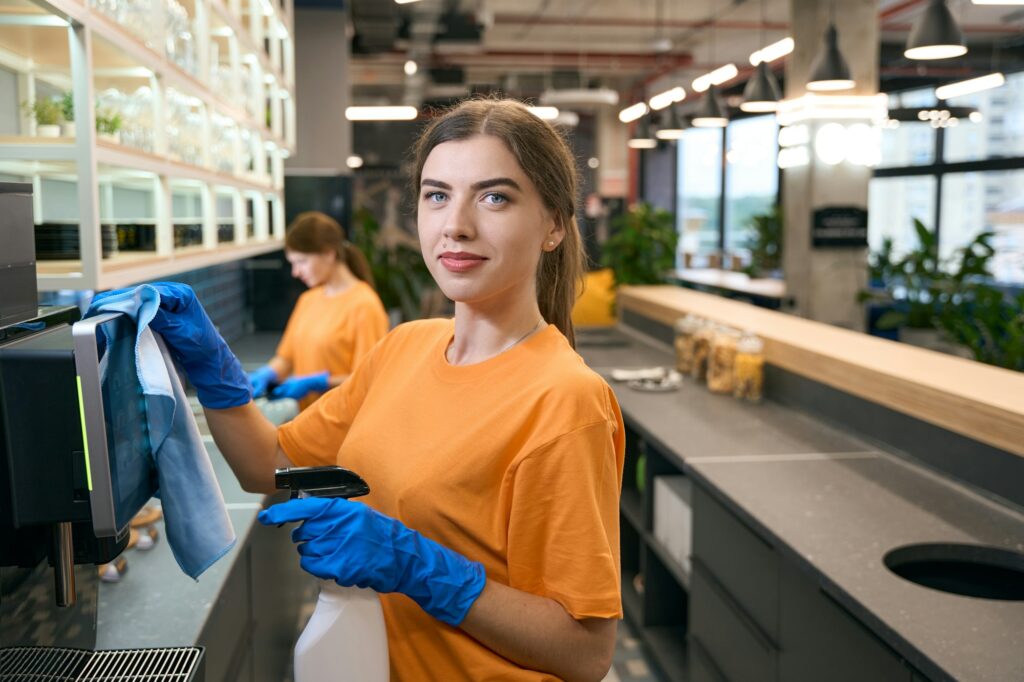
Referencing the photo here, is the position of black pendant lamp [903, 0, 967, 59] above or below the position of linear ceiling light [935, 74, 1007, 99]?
below

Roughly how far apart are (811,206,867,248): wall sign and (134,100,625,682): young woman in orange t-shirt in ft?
23.7

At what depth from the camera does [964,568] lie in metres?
2.30

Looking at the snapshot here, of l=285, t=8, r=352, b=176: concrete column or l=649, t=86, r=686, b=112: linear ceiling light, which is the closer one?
l=285, t=8, r=352, b=176: concrete column

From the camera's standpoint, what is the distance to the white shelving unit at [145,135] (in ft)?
6.57

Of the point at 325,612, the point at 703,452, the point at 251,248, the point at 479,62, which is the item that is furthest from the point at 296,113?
the point at 479,62

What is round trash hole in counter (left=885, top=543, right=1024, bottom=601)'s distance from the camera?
224 cm

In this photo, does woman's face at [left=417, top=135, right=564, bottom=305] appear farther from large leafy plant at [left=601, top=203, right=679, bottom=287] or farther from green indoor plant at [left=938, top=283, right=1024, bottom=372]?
large leafy plant at [left=601, top=203, right=679, bottom=287]

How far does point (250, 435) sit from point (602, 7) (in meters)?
9.66

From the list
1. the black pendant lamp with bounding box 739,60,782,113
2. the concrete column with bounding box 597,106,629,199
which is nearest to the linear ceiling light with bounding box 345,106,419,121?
the black pendant lamp with bounding box 739,60,782,113

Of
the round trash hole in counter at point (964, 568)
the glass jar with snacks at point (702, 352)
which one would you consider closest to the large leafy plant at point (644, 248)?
the glass jar with snacks at point (702, 352)

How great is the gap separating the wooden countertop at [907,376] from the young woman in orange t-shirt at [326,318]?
5.57ft

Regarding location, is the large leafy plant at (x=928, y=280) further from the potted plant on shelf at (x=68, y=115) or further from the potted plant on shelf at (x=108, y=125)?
the potted plant on shelf at (x=68, y=115)

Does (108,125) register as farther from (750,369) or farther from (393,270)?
(393,270)

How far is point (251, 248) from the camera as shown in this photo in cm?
432
